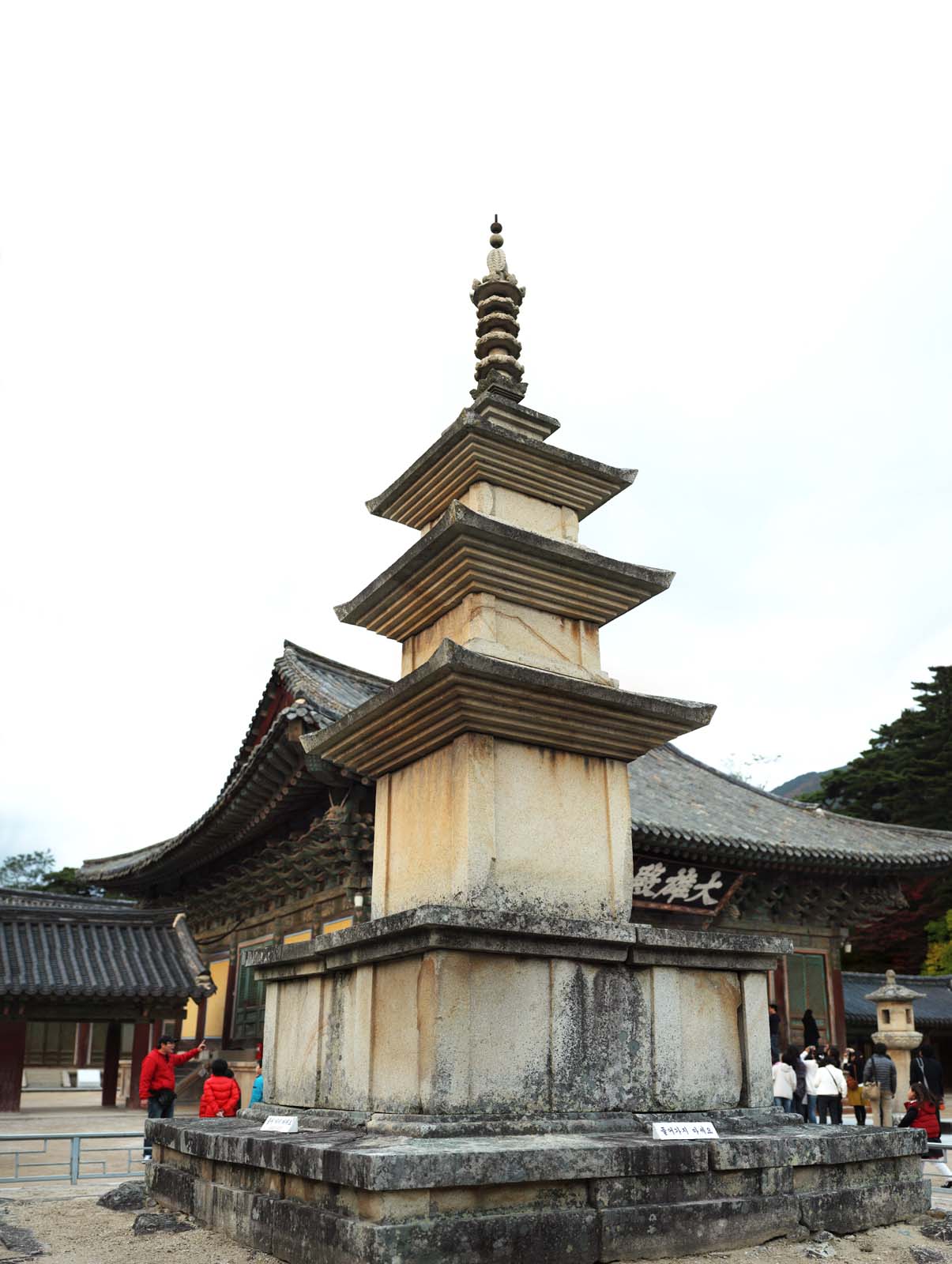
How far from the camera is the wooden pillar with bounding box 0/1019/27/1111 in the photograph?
16.2m

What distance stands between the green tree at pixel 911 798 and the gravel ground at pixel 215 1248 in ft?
104

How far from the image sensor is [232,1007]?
67.4 ft

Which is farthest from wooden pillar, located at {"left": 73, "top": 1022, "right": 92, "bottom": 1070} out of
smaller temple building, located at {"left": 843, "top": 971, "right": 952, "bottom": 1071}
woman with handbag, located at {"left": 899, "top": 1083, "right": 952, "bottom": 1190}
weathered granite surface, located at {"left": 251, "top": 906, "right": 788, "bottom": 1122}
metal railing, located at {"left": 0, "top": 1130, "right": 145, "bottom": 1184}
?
weathered granite surface, located at {"left": 251, "top": 906, "right": 788, "bottom": 1122}

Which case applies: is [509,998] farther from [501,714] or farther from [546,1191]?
[501,714]

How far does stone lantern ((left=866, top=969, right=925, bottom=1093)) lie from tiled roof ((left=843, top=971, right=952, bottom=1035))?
10408mm

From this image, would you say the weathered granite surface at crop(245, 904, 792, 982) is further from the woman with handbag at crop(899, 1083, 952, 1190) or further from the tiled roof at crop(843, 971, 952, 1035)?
the tiled roof at crop(843, 971, 952, 1035)

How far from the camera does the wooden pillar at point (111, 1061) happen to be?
61.5 feet

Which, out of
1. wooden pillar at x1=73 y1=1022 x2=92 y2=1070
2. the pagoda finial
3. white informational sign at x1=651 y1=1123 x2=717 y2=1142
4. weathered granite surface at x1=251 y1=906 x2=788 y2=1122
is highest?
the pagoda finial

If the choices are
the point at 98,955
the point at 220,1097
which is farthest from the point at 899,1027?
the point at 98,955

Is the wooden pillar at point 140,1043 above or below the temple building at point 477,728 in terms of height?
below

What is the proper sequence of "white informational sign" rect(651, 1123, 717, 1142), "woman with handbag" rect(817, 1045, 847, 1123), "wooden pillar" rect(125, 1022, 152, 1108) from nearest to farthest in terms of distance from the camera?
"white informational sign" rect(651, 1123, 717, 1142) → "woman with handbag" rect(817, 1045, 847, 1123) → "wooden pillar" rect(125, 1022, 152, 1108)

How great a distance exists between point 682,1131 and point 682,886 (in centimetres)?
1191

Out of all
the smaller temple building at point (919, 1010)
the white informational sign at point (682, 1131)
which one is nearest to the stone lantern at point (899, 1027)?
the smaller temple building at point (919, 1010)

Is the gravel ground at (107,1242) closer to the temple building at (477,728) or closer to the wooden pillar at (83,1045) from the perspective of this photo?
the temple building at (477,728)
